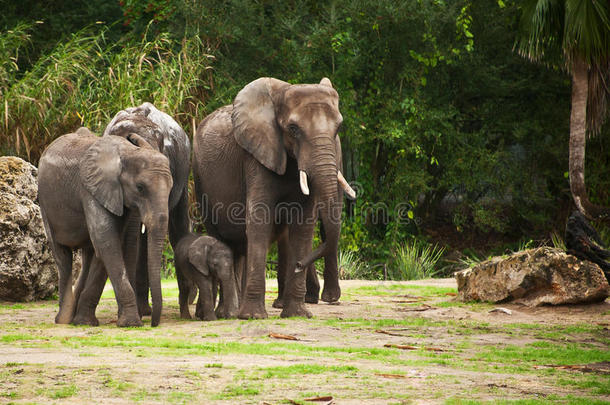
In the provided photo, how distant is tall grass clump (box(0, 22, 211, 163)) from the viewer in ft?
49.2

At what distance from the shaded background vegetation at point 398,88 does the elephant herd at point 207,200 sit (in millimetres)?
6388

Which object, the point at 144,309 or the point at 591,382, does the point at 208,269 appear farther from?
the point at 591,382

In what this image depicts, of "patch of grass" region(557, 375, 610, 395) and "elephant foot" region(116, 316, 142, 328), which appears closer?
"patch of grass" region(557, 375, 610, 395)

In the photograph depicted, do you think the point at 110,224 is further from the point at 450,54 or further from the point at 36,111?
the point at 450,54

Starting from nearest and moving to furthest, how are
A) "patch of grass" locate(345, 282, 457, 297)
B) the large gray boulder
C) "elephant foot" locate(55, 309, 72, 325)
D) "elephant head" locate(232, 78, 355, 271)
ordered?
"elephant head" locate(232, 78, 355, 271) → "elephant foot" locate(55, 309, 72, 325) → the large gray boulder → "patch of grass" locate(345, 282, 457, 297)

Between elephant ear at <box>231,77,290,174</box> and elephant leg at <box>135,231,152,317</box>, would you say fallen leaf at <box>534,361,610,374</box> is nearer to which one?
elephant ear at <box>231,77,290,174</box>

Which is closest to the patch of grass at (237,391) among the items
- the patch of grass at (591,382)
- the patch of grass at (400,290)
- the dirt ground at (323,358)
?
the dirt ground at (323,358)

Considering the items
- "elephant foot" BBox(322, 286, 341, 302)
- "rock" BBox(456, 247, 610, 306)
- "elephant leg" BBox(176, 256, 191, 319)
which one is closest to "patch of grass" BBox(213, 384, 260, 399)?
"elephant leg" BBox(176, 256, 191, 319)

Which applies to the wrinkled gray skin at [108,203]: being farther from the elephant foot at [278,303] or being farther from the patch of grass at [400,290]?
the patch of grass at [400,290]

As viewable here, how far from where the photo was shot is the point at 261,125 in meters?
9.32

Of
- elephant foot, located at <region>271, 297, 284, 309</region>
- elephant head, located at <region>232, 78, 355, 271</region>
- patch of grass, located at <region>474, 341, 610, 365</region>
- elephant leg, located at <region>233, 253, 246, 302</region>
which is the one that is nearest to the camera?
patch of grass, located at <region>474, 341, 610, 365</region>

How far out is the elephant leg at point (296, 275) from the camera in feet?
30.8

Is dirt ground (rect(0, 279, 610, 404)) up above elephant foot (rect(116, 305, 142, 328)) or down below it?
below

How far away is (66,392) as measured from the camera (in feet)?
17.6
